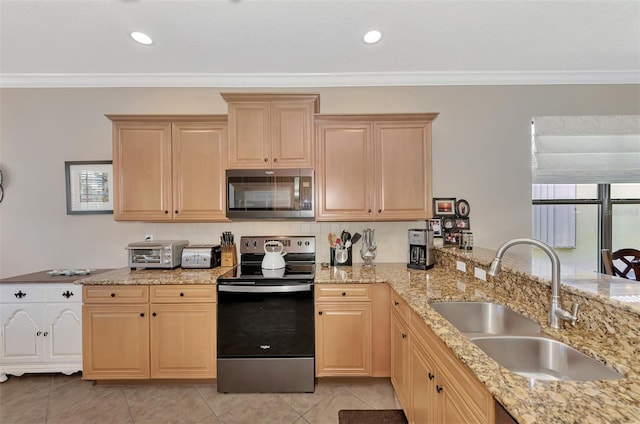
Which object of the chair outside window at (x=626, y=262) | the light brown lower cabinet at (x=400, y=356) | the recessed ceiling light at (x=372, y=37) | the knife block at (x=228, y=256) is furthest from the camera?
the knife block at (x=228, y=256)

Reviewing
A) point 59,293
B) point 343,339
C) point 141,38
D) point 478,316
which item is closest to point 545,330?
point 478,316

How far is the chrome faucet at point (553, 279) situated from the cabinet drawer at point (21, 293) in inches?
133

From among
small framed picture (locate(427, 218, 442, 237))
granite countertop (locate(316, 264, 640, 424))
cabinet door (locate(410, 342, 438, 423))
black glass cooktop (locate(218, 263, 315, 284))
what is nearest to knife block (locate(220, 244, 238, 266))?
black glass cooktop (locate(218, 263, 315, 284))

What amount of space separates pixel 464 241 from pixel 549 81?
1.91 m

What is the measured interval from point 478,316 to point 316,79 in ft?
8.21

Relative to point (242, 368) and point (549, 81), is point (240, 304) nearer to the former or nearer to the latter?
point (242, 368)

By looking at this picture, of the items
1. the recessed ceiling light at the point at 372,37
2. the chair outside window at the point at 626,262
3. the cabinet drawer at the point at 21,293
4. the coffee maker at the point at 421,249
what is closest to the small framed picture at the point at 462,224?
the coffee maker at the point at 421,249

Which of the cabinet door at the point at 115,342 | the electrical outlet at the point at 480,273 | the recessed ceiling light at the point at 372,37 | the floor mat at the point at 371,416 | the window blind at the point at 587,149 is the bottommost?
the floor mat at the point at 371,416

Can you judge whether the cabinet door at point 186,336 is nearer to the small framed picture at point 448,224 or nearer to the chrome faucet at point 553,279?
the chrome faucet at point 553,279

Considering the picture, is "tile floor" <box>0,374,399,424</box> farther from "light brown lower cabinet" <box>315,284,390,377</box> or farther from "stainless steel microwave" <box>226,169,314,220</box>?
"stainless steel microwave" <box>226,169,314,220</box>

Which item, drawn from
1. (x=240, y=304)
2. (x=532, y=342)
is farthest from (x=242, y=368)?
(x=532, y=342)

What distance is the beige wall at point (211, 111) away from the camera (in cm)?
289

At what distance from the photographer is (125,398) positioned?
2227 mm

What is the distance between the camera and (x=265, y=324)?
2.22 meters
